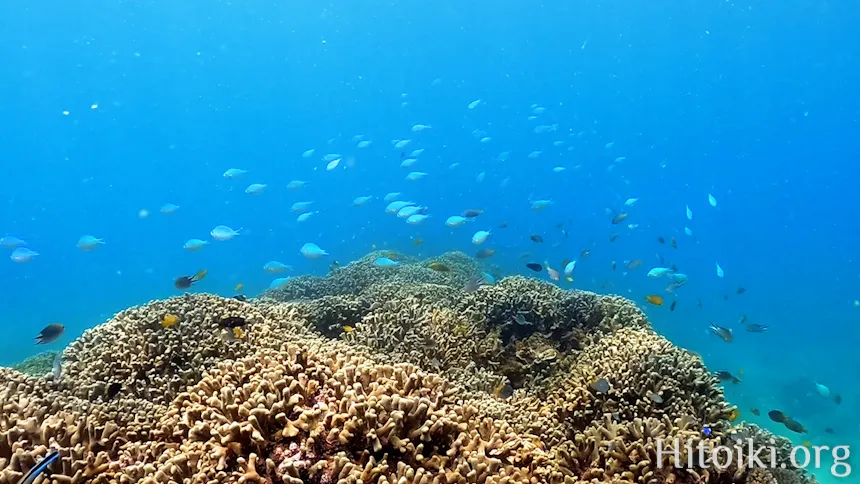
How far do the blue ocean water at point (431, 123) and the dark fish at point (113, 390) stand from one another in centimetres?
6450

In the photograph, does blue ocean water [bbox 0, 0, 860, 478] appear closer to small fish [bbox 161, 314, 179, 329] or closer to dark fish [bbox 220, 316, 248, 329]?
dark fish [bbox 220, 316, 248, 329]

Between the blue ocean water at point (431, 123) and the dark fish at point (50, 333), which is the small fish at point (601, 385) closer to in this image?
the dark fish at point (50, 333)

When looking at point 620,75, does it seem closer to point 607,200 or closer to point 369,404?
point 607,200

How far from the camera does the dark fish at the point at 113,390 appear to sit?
4.20 m

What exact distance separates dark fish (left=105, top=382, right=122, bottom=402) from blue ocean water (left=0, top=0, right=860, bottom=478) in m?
64.5

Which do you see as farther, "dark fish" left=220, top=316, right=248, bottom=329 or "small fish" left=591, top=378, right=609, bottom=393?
"dark fish" left=220, top=316, right=248, bottom=329

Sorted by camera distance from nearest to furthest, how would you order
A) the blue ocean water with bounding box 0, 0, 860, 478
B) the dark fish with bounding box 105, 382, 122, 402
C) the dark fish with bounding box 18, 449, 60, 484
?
the dark fish with bounding box 18, 449, 60, 484, the dark fish with bounding box 105, 382, 122, 402, the blue ocean water with bounding box 0, 0, 860, 478

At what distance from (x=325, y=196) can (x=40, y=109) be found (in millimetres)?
75474

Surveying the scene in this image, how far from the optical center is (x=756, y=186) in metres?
109

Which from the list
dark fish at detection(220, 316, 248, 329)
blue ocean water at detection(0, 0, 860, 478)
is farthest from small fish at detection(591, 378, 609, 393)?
blue ocean water at detection(0, 0, 860, 478)

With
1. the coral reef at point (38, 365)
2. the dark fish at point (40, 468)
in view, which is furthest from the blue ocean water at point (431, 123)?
the dark fish at point (40, 468)

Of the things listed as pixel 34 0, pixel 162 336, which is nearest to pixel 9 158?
pixel 34 0

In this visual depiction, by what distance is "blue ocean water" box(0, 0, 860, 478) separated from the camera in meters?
84.1

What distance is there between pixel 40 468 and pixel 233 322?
7.43 feet
